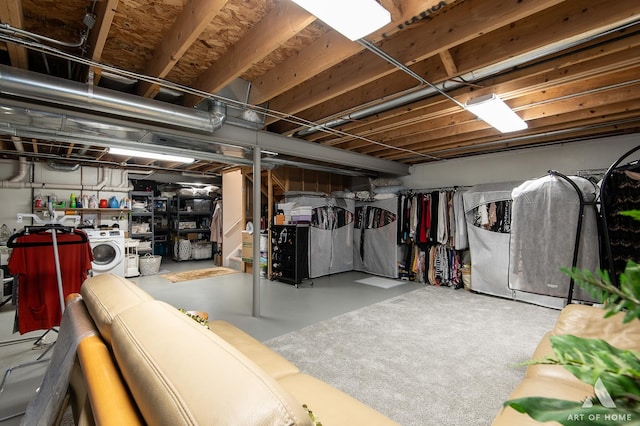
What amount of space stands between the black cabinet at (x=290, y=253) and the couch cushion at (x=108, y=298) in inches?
167

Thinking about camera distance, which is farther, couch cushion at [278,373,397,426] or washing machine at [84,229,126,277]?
washing machine at [84,229,126,277]

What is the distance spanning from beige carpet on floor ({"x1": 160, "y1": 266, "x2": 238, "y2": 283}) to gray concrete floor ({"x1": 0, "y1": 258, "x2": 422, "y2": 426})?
0.19 metres

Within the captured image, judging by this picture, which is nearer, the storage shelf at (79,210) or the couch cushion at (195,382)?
the couch cushion at (195,382)

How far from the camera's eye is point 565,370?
1448mm

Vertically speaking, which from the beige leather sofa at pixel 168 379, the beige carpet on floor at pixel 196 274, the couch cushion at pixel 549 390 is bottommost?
the beige carpet on floor at pixel 196 274

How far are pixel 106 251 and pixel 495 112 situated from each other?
6.69 metres

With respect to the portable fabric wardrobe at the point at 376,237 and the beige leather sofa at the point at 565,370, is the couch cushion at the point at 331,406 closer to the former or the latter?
the beige leather sofa at the point at 565,370

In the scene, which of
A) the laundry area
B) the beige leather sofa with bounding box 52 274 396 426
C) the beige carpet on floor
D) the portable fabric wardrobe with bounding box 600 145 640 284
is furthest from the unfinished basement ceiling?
the beige carpet on floor

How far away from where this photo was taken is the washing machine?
218 inches

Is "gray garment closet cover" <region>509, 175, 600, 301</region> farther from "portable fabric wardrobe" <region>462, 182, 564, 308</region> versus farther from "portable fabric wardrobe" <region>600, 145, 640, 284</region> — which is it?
"portable fabric wardrobe" <region>462, 182, 564, 308</region>

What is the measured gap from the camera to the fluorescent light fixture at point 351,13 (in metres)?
1.62

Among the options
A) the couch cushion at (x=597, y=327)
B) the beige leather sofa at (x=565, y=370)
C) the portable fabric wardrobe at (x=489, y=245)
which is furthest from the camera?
the portable fabric wardrobe at (x=489, y=245)

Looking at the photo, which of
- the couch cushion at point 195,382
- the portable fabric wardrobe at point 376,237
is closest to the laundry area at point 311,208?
the couch cushion at point 195,382

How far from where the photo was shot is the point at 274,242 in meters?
6.22
